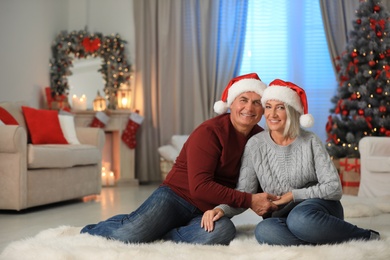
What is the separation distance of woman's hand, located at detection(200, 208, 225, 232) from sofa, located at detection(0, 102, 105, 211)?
7.52 feet

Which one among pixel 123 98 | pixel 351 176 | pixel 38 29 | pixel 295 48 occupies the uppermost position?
pixel 38 29

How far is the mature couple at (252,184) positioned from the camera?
8.80 ft

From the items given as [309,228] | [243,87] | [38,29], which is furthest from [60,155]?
[309,228]

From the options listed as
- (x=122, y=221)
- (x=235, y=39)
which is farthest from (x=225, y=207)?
(x=235, y=39)

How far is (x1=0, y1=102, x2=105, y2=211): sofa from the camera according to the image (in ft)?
15.2

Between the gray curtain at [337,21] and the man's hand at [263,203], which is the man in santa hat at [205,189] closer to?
the man's hand at [263,203]

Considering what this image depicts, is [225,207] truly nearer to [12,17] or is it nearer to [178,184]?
[178,184]

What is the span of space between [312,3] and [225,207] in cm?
495

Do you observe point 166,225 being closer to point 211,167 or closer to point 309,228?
point 211,167

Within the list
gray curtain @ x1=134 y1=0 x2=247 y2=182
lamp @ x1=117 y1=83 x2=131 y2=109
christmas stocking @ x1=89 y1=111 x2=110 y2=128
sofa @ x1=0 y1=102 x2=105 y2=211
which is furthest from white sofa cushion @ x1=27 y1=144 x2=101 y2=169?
gray curtain @ x1=134 y1=0 x2=247 y2=182

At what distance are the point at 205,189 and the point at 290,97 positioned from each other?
54 centimetres

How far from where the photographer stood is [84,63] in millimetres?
7488

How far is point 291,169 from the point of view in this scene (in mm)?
2770

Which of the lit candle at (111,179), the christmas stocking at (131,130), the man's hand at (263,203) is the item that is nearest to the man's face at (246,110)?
the man's hand at (263,203)
